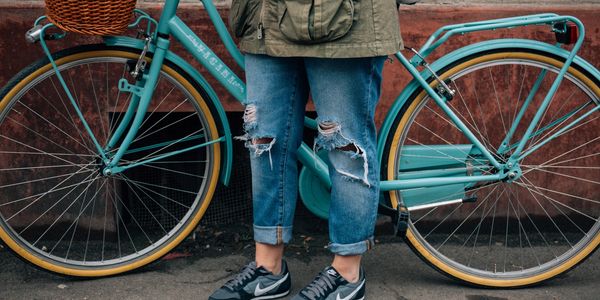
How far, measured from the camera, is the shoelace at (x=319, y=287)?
3180 millimetres

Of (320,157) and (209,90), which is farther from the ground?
(209,90)

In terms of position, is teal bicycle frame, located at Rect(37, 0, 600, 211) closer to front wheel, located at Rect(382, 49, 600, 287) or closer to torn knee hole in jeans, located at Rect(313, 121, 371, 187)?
front wheel, located at Rect(382, 49, 600, 287)

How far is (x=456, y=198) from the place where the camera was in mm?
3447

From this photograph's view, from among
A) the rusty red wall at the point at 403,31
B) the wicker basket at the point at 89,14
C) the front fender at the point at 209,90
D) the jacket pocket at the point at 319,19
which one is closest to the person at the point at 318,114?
the jacket pocket at the point at 319,19

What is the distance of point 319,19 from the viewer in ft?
9.05

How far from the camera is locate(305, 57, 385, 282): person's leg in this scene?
2928 millimetres

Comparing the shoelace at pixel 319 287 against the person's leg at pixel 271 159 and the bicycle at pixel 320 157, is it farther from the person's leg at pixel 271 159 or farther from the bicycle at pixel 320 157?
the bicycle at pixel 320 157

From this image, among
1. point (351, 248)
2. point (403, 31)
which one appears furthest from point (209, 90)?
point (403, 31)

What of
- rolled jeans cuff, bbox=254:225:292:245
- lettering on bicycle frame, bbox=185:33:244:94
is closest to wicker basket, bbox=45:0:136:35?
lettering on bicycle frame, bbox=185:33:244:94

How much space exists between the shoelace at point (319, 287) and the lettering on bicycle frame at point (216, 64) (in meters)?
0.83

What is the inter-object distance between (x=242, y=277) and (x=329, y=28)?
3.64 feet

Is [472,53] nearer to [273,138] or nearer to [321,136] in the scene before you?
[321,136]

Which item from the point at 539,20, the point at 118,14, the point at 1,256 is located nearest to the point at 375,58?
the point at 539,20

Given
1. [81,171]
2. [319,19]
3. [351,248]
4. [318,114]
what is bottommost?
[351,248]
